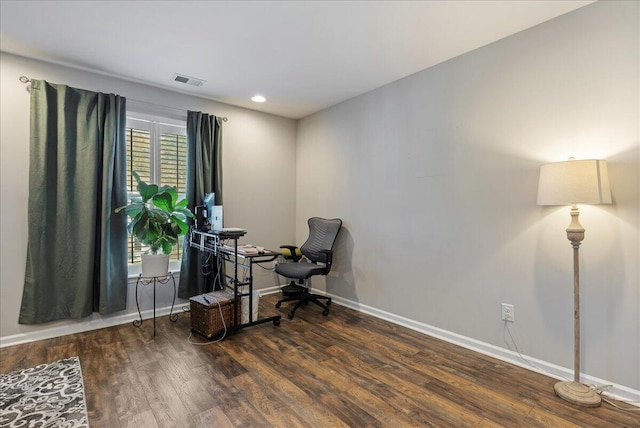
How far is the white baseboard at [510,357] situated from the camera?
2057 millimetres

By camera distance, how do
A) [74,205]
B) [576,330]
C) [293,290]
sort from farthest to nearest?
1. [293,290]
2. [74,205]
3. [576,330]

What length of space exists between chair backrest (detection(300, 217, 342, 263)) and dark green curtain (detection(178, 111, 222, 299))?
3.93ft

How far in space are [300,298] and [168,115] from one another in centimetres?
267

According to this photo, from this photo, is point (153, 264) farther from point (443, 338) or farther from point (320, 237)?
point (443, 338)

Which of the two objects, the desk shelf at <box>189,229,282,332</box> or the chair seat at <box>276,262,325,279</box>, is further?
the chair seat at <box>276,262,325,279</box>

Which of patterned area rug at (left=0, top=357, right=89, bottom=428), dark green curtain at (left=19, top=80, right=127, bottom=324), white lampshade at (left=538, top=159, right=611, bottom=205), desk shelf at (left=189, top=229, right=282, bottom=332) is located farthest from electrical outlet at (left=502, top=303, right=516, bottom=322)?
dark green curtain at (left=19, top=80, right=127, bottom=324)

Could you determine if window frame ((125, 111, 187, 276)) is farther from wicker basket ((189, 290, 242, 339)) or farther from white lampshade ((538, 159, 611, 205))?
white lampshade ((538, 159, 611, 205))

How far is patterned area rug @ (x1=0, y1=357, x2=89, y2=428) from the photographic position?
1828mm

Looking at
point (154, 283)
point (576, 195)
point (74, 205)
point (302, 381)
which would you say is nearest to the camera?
point (576, 195)

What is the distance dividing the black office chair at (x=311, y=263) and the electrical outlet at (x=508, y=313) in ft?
5.84

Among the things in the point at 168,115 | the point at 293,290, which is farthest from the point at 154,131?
the point at 293,290

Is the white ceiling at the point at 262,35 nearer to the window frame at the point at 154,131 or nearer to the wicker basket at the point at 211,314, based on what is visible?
the window frame at the point at 154,131

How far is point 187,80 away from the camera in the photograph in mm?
3451

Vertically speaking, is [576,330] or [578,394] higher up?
[576,330]
